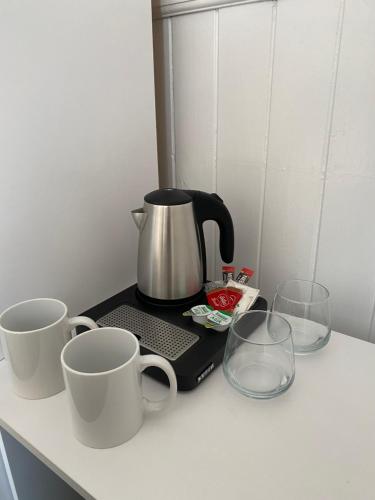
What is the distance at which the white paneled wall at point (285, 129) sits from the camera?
0.64 m

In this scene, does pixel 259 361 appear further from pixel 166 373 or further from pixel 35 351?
pixel 35 351

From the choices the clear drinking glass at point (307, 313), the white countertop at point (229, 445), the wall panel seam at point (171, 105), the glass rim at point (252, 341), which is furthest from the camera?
the wall panel seam at point (171, 105)

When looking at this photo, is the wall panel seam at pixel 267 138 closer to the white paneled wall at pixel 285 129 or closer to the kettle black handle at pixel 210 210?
the white paneled wall at pixel 285 129

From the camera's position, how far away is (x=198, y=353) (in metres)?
0.58

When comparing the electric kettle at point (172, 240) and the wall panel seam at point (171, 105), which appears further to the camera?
the wall panel seam at point (171, 105)

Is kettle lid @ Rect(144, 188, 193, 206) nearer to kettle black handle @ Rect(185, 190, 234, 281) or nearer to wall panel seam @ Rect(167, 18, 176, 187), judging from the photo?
kettle black handle @ Rect(185, 190, 234, 281)

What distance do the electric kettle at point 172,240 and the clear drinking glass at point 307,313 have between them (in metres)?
0.16

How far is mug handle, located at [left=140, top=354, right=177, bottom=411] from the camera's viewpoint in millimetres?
484

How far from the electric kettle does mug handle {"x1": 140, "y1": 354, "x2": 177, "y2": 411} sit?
0.20 m

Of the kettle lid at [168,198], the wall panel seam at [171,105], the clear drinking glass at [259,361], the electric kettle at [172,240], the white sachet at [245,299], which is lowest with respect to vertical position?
the clear drinking glass at [259,361]

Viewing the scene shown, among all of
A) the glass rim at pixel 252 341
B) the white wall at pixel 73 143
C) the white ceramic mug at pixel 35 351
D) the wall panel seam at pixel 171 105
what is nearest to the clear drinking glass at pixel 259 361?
the glass rim at pixel 252 341

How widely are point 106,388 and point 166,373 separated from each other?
0.29ft

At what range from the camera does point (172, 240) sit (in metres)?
0.66

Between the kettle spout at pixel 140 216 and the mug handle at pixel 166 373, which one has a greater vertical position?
the kettle spout at pixel 140 216
